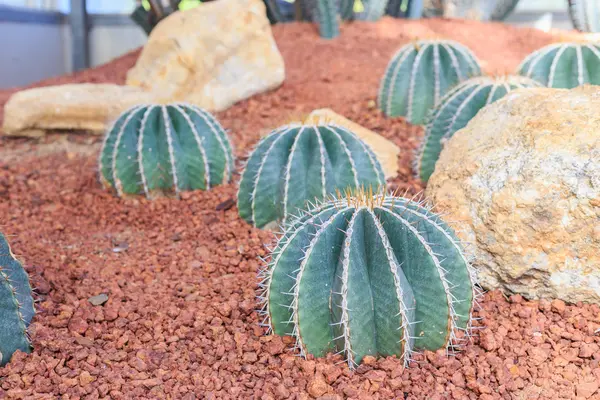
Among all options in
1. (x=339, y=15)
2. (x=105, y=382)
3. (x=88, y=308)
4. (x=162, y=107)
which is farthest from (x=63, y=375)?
(x=339, y=15)

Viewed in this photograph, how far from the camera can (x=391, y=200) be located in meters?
2.54

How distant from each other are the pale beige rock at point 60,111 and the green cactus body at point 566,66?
3092 millimetres

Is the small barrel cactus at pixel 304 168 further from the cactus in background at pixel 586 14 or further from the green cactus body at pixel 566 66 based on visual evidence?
the cactus in background at pixel 586 14

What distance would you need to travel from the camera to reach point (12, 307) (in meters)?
2.47

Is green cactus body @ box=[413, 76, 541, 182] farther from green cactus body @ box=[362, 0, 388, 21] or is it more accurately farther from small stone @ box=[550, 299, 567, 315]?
green cactus body @ box=[362, 0, 388, 21]

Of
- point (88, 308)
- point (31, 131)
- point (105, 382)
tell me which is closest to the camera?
point (105, 382)

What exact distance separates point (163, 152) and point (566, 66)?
9.54 feet

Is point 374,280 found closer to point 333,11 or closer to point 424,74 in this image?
point 424,74

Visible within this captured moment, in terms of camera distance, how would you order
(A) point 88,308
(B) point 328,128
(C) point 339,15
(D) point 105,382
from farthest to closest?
(C) point 339,15 → (B) point 328,128 → (A) point 88,308 → (D) point 105,382

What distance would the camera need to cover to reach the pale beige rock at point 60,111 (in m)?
5.57

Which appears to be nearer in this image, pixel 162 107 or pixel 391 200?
pixel 391 200

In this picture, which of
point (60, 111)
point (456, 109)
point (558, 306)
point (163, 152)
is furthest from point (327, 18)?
point (558, 306)

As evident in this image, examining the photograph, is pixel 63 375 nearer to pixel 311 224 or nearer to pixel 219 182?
pixel 311 224

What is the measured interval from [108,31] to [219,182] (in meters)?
5.92
